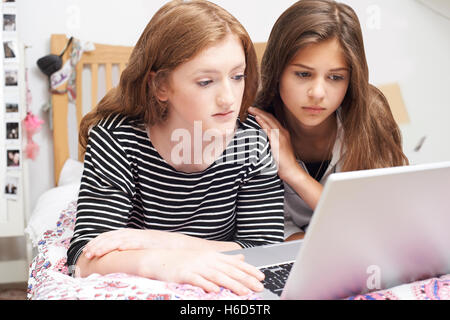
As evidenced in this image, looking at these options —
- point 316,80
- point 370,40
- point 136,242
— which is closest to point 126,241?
point 136,242

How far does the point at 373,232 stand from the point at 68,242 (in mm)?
789

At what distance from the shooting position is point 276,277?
0.79m

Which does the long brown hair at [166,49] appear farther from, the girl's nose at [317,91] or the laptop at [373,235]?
the laptop at [373,235]

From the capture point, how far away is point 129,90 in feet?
3.45

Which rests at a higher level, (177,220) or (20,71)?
(20,71)

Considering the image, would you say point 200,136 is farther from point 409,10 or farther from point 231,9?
point 409,10

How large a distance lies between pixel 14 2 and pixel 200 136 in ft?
3.72

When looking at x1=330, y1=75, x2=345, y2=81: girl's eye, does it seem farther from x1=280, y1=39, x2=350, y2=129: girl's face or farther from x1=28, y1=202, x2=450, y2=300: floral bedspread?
x1=28, y1=202, x2=450, y2=300: floral bedspread

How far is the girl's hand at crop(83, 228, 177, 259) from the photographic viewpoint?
0.87m

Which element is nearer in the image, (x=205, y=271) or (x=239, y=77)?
(x=205, y=271)

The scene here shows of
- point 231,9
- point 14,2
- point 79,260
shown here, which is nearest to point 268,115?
point 79,260

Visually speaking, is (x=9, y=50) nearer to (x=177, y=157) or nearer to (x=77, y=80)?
(x=77, y=80)

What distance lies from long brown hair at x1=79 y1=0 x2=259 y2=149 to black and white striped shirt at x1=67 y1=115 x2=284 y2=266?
45 millimetres

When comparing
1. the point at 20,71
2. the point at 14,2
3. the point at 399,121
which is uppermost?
the point at 14,2
